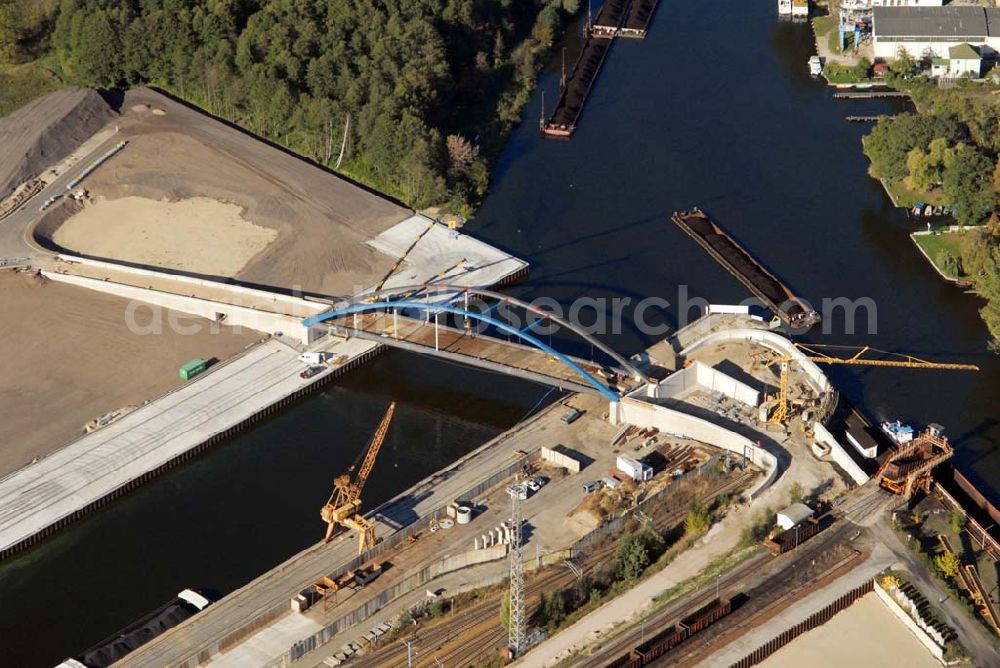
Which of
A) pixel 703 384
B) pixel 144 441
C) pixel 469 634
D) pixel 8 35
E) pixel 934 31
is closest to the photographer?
pixel 469 634

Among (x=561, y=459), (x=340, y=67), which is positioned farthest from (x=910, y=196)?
(x=340, y=67)

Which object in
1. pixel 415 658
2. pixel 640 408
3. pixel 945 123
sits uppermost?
pixel 945 123

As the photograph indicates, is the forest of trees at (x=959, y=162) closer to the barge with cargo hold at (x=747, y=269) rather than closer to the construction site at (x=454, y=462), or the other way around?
the construction site at (x=454, y=462)

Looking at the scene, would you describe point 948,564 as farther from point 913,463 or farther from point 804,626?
point 804,626

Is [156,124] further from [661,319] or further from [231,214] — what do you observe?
[661,319]

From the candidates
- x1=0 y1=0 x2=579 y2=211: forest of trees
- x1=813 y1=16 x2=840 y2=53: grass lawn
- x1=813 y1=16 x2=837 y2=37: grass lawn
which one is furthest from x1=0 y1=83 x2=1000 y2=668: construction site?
x1=813 y1=16 x2=837 y2=37: grass lawn

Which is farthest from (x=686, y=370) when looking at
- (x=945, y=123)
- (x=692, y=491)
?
(x=945, y=123)
